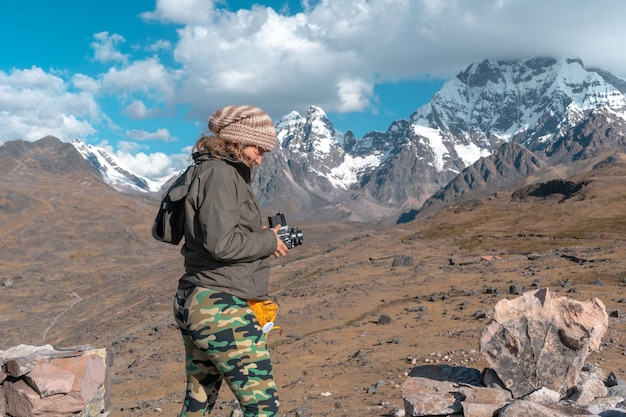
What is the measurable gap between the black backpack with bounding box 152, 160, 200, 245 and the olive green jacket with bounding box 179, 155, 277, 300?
0.09 meters

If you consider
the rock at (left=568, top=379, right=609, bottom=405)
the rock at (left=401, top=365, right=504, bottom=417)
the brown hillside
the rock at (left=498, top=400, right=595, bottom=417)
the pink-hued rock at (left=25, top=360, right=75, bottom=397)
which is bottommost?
the brown hillside

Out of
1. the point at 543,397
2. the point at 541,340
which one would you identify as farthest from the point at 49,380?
the point at 541,340

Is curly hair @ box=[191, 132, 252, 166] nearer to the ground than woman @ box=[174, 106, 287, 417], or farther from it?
farther from it

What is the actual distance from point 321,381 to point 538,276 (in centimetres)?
1979

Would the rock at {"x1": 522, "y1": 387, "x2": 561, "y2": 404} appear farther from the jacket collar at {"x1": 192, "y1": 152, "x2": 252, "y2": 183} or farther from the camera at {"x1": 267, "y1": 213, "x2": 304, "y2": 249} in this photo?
the jacket collar at {"x1": 192, "y1": 152, "x2": 252, "y2": 183}

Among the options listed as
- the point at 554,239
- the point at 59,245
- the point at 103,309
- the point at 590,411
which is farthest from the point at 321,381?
the point at 59,245

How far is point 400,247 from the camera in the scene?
64.6m

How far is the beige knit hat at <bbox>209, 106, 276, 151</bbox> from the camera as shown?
5023 mm

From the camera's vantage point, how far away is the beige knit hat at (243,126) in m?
5.02

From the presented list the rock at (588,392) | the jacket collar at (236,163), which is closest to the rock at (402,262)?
the rock at (588,392)

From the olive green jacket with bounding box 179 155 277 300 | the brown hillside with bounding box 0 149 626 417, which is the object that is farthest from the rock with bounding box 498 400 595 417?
the olive green jacket with bounding box 179 155 277 300

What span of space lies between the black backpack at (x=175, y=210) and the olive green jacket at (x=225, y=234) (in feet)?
0.28

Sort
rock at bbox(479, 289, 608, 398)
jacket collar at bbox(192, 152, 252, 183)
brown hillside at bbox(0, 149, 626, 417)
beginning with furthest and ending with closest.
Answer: brown hillside at bbox(0, 149, 626, 417)
rock at bbox(479, 289, 608, 398)
jacket collar at bbox(192, 152, 252, 183)

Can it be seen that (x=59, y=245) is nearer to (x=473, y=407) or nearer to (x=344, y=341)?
(x=344, y=341)
